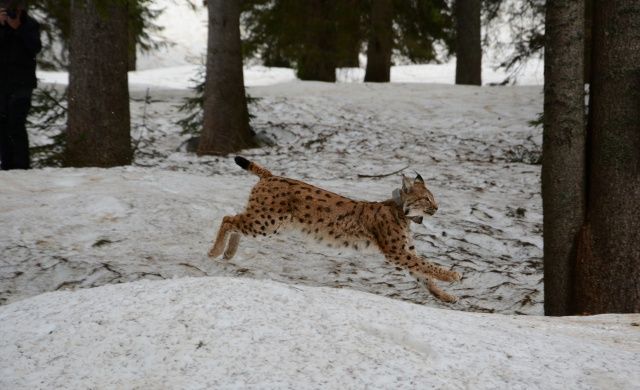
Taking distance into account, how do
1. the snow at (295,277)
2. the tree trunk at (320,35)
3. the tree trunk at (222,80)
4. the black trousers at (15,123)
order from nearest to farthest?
1. the snow at (295,277)
2. the black trousers at (15,123)
3. the tree trunk at (222,80)
4. the tree trunk at (320,35)

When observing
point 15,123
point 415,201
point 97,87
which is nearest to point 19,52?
point 15,123

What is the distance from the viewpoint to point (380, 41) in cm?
1808

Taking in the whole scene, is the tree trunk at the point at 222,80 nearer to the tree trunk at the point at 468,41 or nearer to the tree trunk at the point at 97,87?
the tree trunk at the point at 97,87

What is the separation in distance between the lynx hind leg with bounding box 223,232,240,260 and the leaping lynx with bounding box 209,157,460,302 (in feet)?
0.25

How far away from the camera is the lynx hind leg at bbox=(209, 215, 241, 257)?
21.6ft

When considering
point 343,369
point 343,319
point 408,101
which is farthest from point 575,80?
point 408,101

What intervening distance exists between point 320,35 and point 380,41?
136 centimetres

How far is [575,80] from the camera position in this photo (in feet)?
18.6

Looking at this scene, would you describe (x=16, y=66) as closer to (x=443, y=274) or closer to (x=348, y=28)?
(x=443, y=274)

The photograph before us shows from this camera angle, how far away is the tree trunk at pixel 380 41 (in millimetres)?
17688

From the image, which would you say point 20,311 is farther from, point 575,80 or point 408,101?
point 408,101

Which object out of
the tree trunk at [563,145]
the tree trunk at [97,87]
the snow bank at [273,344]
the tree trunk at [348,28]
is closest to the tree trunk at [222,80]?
the tree trunk at [97,87]

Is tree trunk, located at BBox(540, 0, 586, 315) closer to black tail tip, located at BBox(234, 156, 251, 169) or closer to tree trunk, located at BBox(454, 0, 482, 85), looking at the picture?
black tail tip, located at BBox(234, 156, 251, 169)

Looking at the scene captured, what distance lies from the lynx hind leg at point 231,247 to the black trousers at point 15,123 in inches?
136
